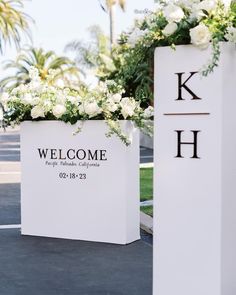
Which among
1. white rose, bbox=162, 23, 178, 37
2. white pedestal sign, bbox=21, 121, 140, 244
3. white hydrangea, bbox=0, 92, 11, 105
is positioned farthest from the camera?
white hydrangea, bbox=0, 92, 11, 105

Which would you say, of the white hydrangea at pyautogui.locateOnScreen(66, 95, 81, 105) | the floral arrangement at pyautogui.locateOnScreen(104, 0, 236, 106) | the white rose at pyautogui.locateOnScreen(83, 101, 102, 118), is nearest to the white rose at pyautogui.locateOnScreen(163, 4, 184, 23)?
the floral arrangement at pyautogui.locateOnScreen(104, 0, 236, 106)

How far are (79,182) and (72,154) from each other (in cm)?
42

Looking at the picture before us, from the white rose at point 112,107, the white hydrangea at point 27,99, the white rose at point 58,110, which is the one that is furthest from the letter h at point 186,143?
the white hydrangea at point 27,99

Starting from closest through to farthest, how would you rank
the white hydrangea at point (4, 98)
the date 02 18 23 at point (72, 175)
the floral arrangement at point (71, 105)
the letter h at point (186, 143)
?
the letter h at point (186, 143)
the floral arrangement at point (71, 105)
the date 02 18 23 at point (72, 175)
the white hydrangea at point (4, 98)

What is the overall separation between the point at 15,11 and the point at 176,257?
122ft

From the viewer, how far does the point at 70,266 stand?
23.1 ft

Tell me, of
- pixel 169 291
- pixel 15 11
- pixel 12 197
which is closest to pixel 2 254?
pixel 169 291

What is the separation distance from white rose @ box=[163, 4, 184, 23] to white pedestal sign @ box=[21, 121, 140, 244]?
3.96 metres

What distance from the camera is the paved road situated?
6066 millimetres

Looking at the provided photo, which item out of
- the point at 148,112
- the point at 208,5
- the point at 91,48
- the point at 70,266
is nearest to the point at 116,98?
the point at 148,112

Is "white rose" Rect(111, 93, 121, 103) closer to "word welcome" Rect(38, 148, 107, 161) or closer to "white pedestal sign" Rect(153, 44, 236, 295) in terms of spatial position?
"word welcome" Rect(38, 148, 107, 161)

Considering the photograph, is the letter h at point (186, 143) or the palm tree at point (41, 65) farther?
the palm tree at point (41, 65)

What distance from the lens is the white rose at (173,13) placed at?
13.8 feet

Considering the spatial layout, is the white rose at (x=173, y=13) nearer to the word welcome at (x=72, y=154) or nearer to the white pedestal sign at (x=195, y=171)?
the white pedestal sign at (x=195, y=171)
